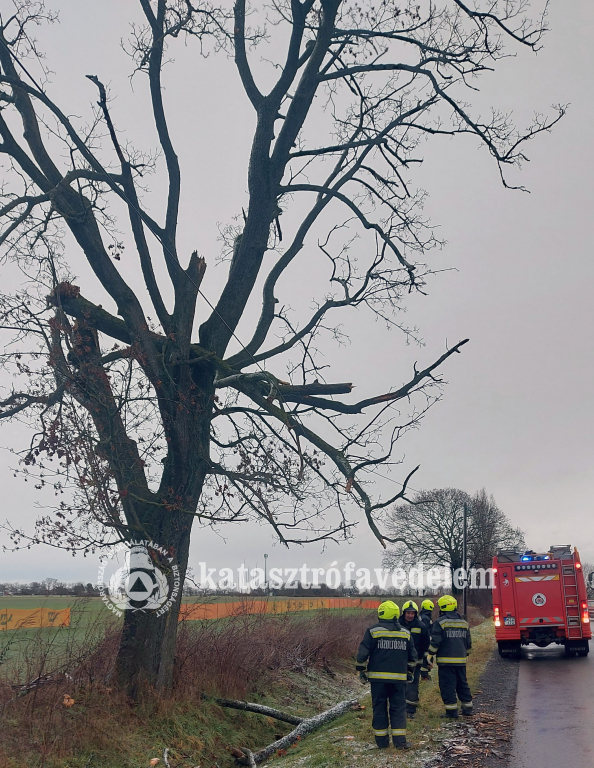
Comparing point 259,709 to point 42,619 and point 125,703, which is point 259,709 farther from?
point 42,619

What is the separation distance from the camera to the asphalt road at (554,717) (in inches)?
276

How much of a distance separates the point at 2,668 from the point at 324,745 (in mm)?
3919

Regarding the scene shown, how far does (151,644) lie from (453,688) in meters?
3.94

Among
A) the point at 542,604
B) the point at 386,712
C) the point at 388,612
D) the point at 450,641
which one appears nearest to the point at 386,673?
the point at 386,712

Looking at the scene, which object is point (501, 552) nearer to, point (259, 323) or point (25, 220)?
point (259, 323)

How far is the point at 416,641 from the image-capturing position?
10648 millimetres

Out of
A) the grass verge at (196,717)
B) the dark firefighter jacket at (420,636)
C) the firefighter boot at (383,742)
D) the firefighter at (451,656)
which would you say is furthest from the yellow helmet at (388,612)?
the dark firefighter jacket at (420,636)

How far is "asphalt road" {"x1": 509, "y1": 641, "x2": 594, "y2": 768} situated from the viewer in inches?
276

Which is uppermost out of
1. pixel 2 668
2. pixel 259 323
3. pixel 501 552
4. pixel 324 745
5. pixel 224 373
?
pixel 259 323

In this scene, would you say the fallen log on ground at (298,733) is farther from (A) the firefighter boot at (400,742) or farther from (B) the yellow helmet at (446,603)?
(B) the yellow helmet at (446,603)

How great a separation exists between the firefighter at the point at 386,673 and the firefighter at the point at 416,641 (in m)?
1.68

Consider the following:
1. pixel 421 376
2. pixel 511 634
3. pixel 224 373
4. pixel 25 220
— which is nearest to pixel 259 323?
pixel 224 373

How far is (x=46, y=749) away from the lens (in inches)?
279

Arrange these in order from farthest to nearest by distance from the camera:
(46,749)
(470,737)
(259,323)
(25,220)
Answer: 1. (259,323)
2. (25,220)
3. (470,737)
4. (46,749)
